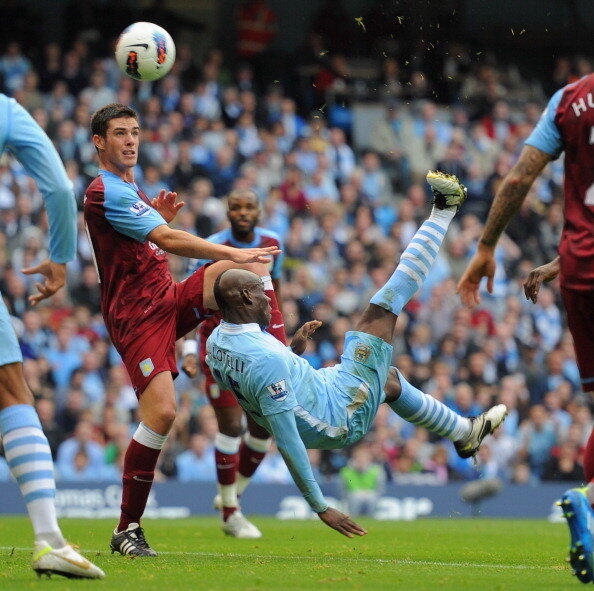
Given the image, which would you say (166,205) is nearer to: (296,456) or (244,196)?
(244,196)

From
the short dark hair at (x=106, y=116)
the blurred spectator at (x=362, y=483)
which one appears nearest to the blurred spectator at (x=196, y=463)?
the blurred spectator at (x=362, y=483)

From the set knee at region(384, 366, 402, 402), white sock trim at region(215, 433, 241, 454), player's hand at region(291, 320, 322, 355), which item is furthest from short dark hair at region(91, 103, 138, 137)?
white sock trim at region(215, 433, 241, 454)

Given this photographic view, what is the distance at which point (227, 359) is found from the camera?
7.20 metres

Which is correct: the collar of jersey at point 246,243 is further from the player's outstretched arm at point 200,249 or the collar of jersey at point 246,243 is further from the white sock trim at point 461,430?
the white sock trim at point 461,430

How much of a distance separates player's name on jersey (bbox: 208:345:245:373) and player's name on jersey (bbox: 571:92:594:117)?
2.45 meters

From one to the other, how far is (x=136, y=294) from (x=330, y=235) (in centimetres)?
1090

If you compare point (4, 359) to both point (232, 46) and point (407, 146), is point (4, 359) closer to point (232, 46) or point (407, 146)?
point (407, 146)

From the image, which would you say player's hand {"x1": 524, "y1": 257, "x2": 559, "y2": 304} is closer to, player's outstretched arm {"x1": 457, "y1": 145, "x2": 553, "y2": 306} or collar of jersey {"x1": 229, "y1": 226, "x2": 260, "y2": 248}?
player's outstretched arm {"x1": 457, "y1": 145, "x2": 553, "y2": 306}

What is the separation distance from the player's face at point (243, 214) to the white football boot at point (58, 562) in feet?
15.4

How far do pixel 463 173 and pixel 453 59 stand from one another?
3.33m

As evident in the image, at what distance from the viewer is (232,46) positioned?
22844mm

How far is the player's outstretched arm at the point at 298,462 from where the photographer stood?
6484 mm

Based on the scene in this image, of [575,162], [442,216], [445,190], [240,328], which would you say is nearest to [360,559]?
[240,328]

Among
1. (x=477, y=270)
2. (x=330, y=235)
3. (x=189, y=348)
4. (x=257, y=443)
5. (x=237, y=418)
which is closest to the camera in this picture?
(x=477, y=270)
